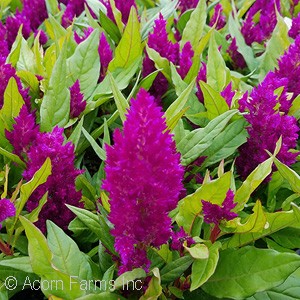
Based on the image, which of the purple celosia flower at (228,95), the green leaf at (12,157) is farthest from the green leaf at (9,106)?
the purple celosia flower at (228,95)

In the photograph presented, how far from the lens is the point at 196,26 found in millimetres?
2121

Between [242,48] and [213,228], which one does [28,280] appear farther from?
[242,48]

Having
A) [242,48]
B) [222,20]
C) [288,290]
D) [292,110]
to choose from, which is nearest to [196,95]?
[292,110]

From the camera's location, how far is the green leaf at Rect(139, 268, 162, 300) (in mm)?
1187

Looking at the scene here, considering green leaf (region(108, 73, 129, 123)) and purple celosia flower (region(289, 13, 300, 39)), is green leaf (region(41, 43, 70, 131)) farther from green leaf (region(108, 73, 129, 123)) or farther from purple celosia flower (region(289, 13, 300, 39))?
purple celosia flower (region(289, 13, 300, 39))

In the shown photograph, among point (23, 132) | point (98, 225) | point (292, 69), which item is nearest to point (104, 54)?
point (23, 132)

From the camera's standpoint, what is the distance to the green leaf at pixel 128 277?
1156 mm

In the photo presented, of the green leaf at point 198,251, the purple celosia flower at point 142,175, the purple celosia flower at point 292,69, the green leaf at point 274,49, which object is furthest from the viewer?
the green leaf at point 274,49

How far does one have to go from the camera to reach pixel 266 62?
209 cm

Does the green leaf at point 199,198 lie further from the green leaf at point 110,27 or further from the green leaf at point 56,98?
the green leaf at point 110,27

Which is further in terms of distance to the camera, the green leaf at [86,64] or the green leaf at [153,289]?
the green leaf at [86,64]

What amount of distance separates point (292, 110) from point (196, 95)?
36cm

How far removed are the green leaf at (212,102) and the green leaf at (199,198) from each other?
44 cm

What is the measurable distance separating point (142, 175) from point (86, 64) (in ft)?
2.90
